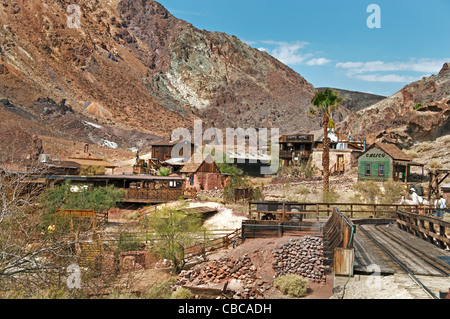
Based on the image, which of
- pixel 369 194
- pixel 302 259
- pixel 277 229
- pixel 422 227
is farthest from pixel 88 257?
pixel 369 194

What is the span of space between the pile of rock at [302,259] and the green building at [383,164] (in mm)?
31439

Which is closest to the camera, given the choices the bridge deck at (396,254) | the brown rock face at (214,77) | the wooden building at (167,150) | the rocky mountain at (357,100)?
the bridge deck at (396,254)

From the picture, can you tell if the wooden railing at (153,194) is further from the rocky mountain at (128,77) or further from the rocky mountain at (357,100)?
the rocky mountain at (357,100)

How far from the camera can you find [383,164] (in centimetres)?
4466

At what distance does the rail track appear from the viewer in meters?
9.59

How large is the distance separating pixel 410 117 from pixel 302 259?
50.3 metres

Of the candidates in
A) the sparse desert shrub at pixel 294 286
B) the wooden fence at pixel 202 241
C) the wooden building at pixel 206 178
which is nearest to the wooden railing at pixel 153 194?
the wooden building at pixel 206 178

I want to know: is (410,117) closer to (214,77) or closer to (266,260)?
(266,260)

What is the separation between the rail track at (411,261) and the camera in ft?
31.4

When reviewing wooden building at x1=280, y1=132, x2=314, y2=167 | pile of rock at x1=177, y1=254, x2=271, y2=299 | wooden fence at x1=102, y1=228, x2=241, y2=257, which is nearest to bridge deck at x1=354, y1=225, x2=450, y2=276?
pile of rock at x1=177, y1=254, x2=271, y2=299

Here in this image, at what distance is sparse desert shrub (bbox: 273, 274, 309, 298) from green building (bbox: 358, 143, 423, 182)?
3376 centimetres

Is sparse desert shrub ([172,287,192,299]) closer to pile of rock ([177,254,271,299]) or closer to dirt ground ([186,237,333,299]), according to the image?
pile of rock ([177,254,271,299])
